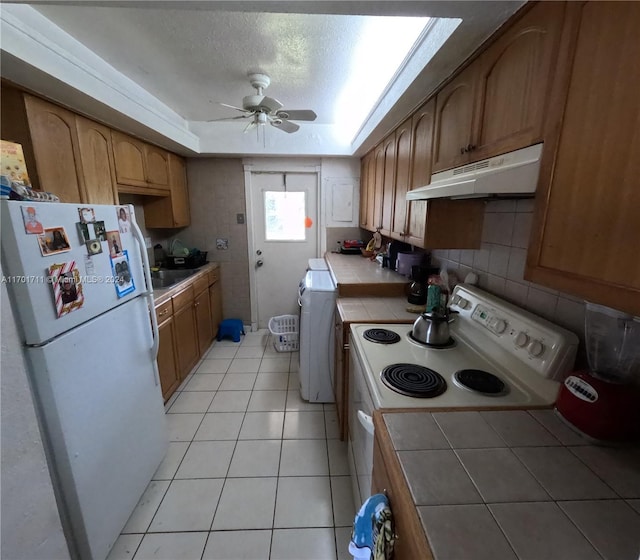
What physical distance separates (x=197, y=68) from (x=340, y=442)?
260 centimetres

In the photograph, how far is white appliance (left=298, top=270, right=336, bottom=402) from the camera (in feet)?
7.31

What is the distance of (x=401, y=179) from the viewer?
206 centimetres

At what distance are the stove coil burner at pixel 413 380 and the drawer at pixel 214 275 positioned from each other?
8.80ft

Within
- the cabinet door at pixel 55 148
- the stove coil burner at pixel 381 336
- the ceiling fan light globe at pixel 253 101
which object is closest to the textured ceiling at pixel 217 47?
the ceiling fan light globe at pixel 253 101

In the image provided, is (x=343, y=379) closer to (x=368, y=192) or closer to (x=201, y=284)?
(x=201, y=284)

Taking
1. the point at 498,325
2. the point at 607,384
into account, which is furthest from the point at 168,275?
the point at 607,384

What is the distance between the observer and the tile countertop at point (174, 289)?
2253 millimetres

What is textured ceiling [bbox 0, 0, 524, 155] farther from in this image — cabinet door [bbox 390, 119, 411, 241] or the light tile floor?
the light tile floor

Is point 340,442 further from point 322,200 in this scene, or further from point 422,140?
point 322,200

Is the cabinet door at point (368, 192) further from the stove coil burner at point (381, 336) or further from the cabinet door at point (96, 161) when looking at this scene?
the cabinet door at point (96, 161)

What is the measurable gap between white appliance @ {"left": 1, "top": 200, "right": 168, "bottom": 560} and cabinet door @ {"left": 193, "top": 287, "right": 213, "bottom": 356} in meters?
1.38

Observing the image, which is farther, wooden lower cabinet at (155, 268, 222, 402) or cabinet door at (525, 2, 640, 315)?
wooden lower cabinet at (155, 268, 222, 402)

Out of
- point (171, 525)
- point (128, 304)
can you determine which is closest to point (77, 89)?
point (128, 304)

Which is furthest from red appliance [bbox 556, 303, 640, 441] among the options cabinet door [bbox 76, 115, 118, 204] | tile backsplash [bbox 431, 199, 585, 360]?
cabinet door [bbox 76, 115, 118, 204]
